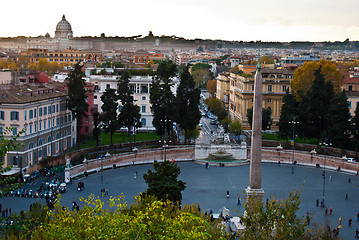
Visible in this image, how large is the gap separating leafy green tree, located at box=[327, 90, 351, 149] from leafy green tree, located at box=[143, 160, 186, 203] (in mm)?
21825

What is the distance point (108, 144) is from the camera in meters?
51.0

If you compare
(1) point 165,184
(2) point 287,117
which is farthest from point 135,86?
(1) point 165,184

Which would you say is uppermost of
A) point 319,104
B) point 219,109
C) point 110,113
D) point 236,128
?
point 319,104

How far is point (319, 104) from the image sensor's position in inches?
2071

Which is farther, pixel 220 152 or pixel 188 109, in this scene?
pixel 188 109

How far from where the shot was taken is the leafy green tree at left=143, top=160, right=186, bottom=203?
2936 centimetres

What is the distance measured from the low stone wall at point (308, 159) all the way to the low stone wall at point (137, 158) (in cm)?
678

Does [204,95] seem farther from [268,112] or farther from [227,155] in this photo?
→ [227,155]

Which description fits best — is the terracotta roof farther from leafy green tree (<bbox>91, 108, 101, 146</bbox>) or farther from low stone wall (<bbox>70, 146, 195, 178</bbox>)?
low stone wall (<bbox>70, 146, 195, 178</bbox>)

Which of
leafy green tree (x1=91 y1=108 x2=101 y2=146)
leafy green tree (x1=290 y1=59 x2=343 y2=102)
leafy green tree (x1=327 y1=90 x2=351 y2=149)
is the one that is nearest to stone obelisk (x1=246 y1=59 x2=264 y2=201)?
leafy green tree (x1=327 y1=90 x2=351 y2=149)

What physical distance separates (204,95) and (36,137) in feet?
229

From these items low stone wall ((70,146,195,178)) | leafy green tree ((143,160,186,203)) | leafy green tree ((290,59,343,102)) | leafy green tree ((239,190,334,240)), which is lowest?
low stone wall ((70,146,195,178))

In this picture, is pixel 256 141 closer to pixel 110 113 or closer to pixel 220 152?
pixel 220 152

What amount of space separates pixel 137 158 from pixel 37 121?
861cm
